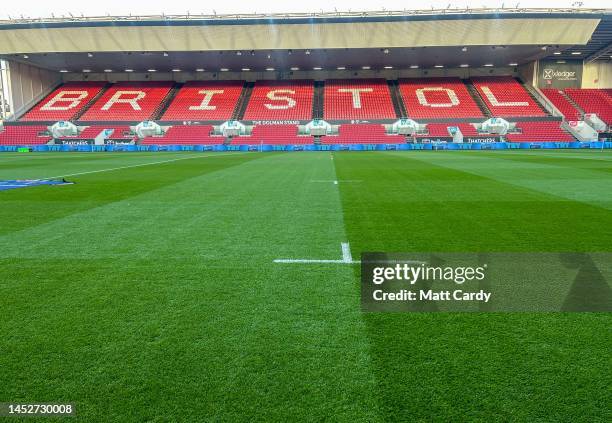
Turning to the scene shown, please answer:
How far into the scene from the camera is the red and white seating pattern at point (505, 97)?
153 ft

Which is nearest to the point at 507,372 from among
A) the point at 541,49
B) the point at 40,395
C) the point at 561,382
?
the point at 561,382

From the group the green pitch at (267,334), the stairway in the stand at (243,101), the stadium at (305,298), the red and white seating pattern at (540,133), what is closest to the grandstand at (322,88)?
the red and white seating pattern at (540,133)

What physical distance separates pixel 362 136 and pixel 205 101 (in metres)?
19.1

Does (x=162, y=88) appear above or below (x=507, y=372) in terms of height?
above

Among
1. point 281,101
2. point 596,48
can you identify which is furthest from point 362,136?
point 596,48

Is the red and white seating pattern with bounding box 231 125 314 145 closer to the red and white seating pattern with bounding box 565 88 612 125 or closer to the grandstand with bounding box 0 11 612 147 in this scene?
the grandstand with bounding box 0 11 612 147

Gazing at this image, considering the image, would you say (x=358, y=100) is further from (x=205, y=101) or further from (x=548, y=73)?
(x=548, y=73)

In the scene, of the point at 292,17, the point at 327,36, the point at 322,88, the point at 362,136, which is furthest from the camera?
the point at 322,88

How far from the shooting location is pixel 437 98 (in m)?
49.8

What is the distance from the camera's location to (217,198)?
985 centimetres

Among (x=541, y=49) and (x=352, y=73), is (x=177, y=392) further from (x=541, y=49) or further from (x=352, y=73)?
(x=352, y=73)

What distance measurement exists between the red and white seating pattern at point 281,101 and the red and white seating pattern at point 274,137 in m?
2.02

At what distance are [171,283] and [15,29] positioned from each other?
159 ft

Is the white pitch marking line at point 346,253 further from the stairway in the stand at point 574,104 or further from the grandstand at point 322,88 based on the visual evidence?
the stairway in the stand at point 574,104
